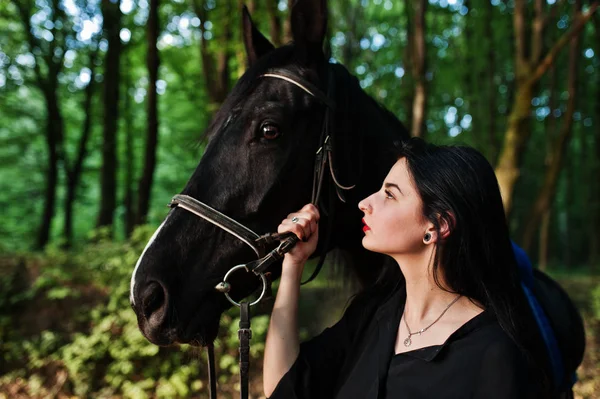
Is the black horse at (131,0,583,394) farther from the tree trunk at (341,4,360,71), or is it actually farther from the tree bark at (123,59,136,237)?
the tree bark at (123,59,136,237)

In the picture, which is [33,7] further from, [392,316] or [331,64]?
[392,316]

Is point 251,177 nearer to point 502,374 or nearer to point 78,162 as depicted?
point 502,374

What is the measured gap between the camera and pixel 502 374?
1.18m

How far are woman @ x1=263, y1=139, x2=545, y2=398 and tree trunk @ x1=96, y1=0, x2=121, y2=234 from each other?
29.4ft

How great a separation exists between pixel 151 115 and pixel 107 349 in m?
3.99

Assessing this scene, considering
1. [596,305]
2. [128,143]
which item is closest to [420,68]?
[596,305]

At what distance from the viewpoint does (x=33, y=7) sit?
36.7 feet

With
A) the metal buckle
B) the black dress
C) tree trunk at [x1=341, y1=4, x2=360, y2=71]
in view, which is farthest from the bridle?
tree trunk at [x1=341, y1=4, x2=360, y2=71]

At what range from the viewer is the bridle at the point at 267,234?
59.8 inches

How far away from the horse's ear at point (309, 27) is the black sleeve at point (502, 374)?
1229mm

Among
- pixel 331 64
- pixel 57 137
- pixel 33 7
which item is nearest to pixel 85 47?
pixel 33 7

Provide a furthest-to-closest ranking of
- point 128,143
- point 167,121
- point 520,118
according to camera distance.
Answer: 1. point 167,121
2. point 128,143
3. point 520,118

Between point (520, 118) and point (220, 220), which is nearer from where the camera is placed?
point (220, 220)

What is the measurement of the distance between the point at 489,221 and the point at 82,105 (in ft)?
43.1
